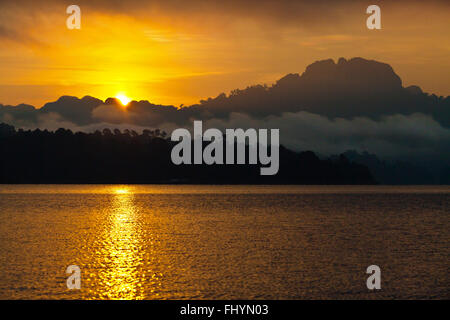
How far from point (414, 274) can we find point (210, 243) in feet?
105

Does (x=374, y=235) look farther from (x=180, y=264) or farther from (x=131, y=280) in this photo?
(x=131, y=280)

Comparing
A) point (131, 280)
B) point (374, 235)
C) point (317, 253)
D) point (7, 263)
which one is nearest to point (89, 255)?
point (7, 263)

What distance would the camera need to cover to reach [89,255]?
215 feet

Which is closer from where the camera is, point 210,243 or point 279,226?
point 210,243

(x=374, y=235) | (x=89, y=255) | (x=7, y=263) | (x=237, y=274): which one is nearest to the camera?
(x=237, y=274)

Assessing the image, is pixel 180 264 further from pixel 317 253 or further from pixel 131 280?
pixel 317 253
